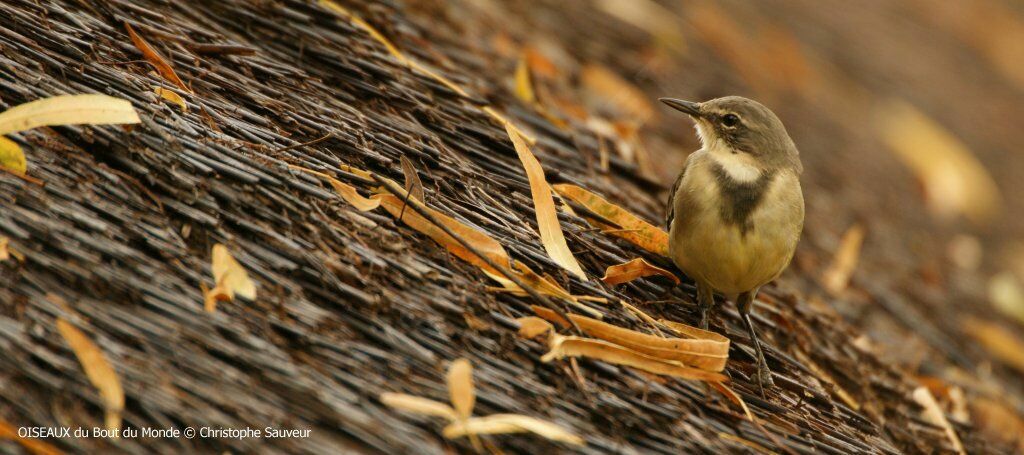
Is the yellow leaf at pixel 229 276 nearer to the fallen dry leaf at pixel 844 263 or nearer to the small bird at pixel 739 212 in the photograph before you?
the small bird at pixel 739 212

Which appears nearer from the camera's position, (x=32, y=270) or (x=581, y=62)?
(x=32, y=270)

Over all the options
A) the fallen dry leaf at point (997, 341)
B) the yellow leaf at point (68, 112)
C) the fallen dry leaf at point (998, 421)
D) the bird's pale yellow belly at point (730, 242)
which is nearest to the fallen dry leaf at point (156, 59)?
the yellow leaf at point (68, 112)

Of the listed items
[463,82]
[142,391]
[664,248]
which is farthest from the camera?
[463,82]

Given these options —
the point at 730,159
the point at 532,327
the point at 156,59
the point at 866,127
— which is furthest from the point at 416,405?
the point at 866,127

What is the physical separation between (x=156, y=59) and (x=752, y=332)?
2.09m

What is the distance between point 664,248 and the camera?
3.71 meters

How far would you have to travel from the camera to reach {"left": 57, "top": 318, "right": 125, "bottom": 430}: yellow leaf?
2143mm

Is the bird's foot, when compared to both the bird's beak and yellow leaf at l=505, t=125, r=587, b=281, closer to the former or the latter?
yellow leaf at l=505, t=125, r=587, b=281

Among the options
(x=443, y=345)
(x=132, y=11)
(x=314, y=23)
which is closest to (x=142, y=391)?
(x=443, y=345)

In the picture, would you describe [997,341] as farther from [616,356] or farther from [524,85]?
[616,356]

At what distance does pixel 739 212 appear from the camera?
11.4 ft

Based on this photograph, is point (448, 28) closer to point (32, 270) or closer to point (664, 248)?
point (664, 248)

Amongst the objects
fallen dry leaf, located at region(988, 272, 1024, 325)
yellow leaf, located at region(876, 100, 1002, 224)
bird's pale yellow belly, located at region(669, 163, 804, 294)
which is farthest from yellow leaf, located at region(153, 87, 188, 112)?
yellow leaf, located at region(876, 100, 1002, 224)

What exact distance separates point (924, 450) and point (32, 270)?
10.0 feet
